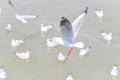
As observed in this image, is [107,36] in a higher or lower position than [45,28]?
lower

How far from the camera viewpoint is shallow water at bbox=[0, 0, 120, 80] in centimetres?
1012

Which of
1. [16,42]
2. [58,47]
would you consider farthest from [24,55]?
[58,47]

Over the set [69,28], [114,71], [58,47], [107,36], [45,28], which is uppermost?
[45,28]

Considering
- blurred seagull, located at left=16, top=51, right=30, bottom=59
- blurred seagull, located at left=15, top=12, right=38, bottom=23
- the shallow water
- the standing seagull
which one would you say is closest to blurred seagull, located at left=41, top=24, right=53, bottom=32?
the shallow water

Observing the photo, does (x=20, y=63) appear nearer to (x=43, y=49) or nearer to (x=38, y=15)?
(x=43, y=49)

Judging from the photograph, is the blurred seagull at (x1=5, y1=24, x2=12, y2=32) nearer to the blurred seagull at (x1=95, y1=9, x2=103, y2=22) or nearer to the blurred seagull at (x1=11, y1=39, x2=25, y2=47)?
the blurred seagull at (x1=11, y1=39, x2=25, y2=47)

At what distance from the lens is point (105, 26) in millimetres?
12797

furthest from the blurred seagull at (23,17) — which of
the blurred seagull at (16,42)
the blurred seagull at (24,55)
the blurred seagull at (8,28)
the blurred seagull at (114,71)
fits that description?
the blurred seagull at (114,71)

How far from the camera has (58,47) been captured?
11.4 m

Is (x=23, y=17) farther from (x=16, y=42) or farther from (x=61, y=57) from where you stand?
(x=61, y=57)

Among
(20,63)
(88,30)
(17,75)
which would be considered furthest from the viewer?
(88,30)

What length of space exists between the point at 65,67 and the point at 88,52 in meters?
1.10

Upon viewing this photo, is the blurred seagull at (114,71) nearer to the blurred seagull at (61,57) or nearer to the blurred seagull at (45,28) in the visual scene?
the blurred seagull at (61,57)

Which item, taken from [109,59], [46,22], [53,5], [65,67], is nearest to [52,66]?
[65,67]
